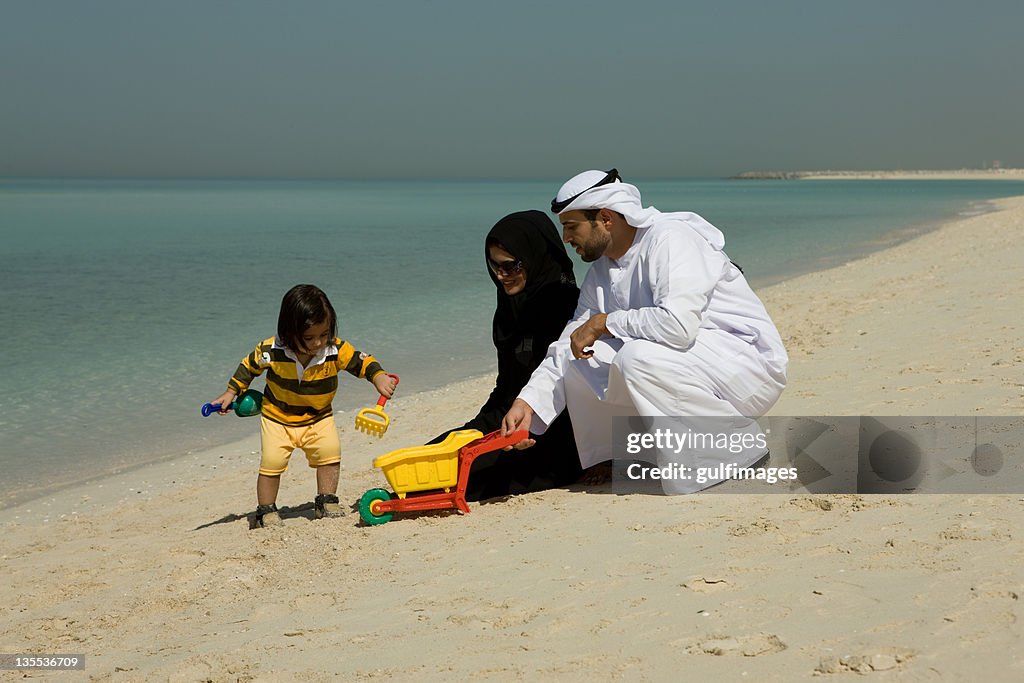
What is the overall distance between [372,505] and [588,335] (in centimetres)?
113

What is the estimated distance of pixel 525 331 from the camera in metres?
4.74

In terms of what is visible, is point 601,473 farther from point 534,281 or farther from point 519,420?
point 534,281

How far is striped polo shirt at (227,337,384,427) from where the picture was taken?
4.44 metres

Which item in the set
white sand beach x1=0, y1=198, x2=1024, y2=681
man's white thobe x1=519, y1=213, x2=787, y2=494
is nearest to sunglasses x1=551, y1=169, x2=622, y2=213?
man's white thobe x1=519, y1=213, x2=787, y2=494

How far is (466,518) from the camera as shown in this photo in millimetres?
4227

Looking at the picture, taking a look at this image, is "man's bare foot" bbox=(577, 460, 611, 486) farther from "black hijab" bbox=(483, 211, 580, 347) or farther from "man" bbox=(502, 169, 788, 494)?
"black hijab" bbox=(483, 211, 580, 347)

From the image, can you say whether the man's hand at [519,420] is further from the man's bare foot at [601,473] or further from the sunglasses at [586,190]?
the sunglasses at [586,190]

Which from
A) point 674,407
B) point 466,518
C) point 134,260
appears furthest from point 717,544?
point 134,260

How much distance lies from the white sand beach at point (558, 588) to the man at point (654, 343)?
32 cm

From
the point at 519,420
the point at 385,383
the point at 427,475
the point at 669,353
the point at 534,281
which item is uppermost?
the point at 534,281

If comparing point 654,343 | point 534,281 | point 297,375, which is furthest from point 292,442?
point 654,343

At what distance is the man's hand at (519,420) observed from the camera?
4.21 m

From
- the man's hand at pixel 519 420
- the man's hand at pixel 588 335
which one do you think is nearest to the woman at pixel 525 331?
the man's hand at pixel 519 420

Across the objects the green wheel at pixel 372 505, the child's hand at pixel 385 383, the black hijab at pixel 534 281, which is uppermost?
the black hijab at pixel 534 281
